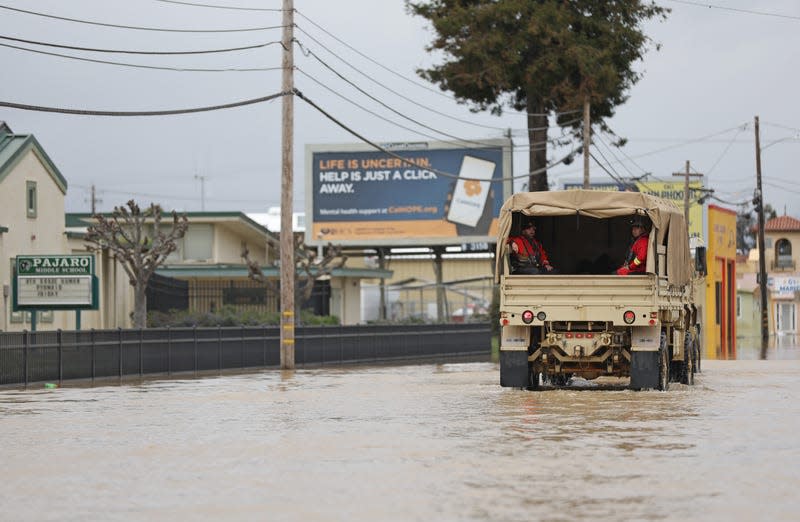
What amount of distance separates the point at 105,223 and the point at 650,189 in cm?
3914

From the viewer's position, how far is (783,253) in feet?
367

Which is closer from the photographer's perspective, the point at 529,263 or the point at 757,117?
the point at 529,263

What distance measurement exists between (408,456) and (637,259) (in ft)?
33.8

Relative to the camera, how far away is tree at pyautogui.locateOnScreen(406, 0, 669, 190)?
58.0 metres

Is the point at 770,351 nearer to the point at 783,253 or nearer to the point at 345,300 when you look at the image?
the point at 345,300

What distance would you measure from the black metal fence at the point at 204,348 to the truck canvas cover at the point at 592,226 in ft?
31.2

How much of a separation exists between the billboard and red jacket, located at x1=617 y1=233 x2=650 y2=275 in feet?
140

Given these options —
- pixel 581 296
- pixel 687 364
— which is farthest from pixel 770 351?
pixel 581 296

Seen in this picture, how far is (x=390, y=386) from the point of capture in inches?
1109

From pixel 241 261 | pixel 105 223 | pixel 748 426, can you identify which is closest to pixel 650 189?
pixel 241 261

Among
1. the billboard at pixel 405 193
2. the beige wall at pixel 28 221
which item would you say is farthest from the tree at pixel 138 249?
the billboard at pixel 405 193

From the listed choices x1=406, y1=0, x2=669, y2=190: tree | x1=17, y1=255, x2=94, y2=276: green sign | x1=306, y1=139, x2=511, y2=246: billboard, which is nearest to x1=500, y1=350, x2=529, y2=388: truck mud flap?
x1=17, y1=255, x2=94, y2=276: green sign

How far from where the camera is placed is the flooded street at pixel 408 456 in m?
11.1

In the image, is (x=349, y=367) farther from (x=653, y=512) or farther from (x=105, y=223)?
(x=653, y=512)
